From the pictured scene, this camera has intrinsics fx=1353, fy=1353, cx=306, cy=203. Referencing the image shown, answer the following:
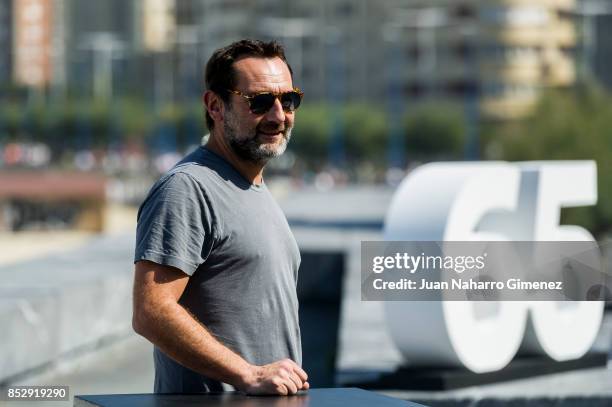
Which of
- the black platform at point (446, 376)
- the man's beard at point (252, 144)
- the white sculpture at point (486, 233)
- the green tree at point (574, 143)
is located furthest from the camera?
the green tree at point (574, 143)

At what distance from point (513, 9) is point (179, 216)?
96.9 meters

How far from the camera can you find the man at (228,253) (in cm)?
333

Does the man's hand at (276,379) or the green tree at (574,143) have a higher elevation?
the man's hand at (276,379)

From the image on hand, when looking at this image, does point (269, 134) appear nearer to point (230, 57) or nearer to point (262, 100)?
point (262, 100)

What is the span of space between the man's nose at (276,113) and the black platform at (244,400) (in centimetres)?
71

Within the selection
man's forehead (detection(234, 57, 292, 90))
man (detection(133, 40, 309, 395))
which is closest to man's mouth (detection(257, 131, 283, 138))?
man (detection(133, 40, 309, 395))

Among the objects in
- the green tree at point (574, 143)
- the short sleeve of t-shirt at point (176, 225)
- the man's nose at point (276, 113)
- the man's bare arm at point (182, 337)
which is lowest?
the green tree at point (574, 143)

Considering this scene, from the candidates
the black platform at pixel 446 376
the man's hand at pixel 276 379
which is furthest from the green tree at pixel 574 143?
the man's hand at pixel 276 379

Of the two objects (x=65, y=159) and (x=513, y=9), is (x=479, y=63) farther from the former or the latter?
(x=65, y=159)

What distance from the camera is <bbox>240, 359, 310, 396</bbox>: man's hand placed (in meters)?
3.28

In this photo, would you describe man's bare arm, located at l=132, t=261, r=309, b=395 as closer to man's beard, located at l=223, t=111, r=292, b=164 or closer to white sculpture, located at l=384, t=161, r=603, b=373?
man's beard, located at l=223, t=111, r=292, b=164

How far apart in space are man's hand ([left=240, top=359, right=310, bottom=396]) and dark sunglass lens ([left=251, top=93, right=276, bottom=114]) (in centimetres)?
66

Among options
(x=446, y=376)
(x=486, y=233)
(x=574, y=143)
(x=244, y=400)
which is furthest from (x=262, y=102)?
(x=574, y=143)

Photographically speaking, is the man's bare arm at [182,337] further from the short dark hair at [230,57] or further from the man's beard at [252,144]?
the short dark hair at [230,57]
